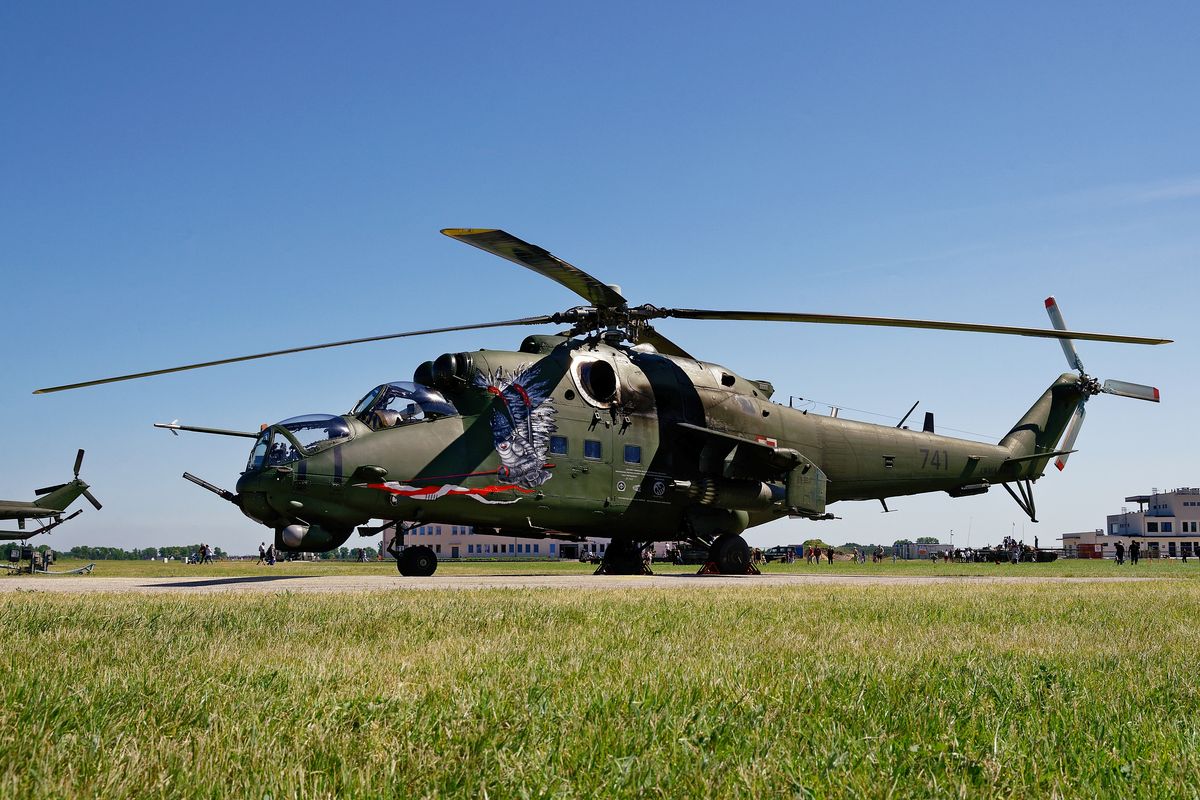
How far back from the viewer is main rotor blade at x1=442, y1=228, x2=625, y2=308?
1474 centimetres

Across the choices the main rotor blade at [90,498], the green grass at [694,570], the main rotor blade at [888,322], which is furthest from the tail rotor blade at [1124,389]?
the main rotor blade at [90,498]

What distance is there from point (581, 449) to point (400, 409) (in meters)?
3.94

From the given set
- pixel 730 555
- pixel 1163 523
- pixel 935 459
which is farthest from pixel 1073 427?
pixel 1163 523

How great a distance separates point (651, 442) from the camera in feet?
65.2

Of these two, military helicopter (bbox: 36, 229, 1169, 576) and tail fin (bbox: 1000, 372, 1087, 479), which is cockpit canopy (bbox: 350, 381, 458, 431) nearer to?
military helicopter (bbox: 36, 229, 1169, 576)

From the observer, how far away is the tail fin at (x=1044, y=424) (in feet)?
86.8

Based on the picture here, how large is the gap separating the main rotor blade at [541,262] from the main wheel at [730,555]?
6.23 meters

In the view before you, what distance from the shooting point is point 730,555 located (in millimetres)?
20734

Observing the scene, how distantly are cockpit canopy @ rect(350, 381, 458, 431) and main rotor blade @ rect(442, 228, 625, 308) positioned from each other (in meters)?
3.29

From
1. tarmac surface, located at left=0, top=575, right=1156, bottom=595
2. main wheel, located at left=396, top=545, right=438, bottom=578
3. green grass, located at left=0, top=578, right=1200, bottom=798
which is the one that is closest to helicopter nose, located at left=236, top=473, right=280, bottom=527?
tarmac surface, located at left=0, top=575, right=1156, bottom=595

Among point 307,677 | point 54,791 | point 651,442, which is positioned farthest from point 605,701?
point 651,442

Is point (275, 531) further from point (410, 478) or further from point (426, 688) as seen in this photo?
point (426, 688)

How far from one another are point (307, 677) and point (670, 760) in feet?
6.68

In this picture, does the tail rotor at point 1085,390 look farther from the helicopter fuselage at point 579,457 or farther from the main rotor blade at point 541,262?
the main rotor blade at point 541,262
